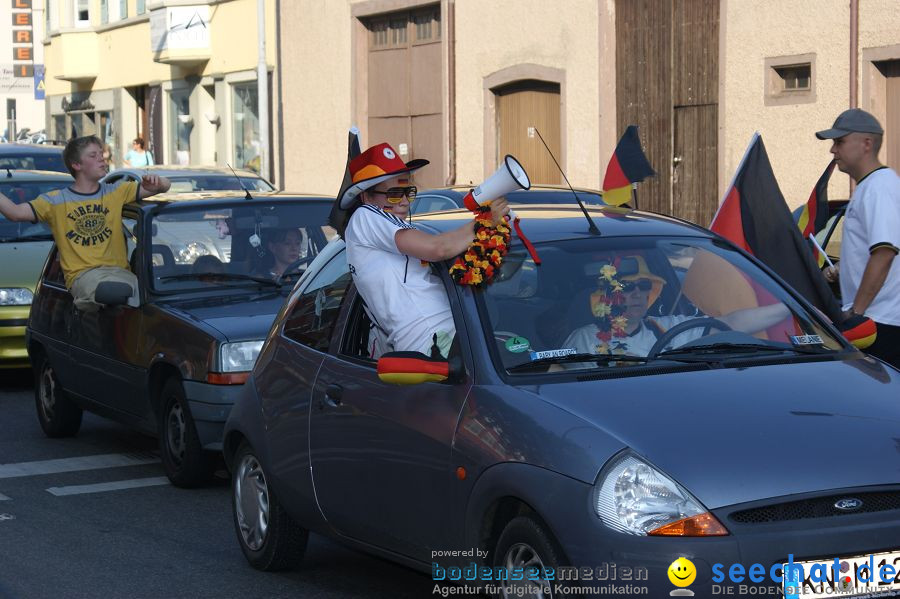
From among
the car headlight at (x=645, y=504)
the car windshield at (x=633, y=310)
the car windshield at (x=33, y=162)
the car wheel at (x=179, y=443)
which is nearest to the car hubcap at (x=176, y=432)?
the car wheel at (x=179, y=443)

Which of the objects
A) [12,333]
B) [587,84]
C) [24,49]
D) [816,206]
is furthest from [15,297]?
[24,49]

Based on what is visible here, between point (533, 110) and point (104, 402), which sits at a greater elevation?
point (533, 110)

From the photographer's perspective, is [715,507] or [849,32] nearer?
[715,507]

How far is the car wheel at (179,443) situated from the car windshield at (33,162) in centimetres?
867

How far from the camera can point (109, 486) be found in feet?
29.1

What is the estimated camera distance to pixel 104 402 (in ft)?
31.5

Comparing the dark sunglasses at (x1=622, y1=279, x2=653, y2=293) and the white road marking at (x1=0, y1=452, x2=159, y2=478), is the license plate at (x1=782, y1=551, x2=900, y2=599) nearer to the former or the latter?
the dark sunglasses at (x1=622, y1=279, x2=653, y2=293)

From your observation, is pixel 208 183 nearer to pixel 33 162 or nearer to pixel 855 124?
pixel 33 162

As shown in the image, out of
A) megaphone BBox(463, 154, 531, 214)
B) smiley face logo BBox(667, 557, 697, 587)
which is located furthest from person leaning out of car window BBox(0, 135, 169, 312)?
smiley face logo BBox(667, 557, 697, 587)

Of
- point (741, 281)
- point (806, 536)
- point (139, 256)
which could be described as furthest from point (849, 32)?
point (806, 536)

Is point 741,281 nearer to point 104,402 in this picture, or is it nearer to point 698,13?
Result: point 104,402

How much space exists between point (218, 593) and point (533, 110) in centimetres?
1767

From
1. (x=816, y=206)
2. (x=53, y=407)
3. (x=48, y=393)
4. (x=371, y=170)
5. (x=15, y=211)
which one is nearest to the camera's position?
(x=371, y=170)

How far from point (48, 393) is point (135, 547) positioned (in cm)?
363
